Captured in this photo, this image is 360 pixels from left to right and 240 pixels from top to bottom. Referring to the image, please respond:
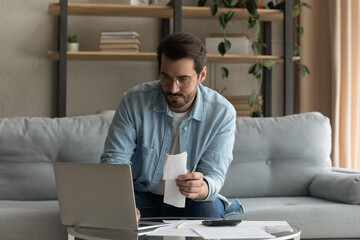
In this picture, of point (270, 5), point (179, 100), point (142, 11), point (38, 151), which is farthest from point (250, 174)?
point (270, 5)

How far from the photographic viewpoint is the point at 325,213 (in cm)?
246

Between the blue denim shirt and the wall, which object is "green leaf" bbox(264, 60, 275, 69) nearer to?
the wall

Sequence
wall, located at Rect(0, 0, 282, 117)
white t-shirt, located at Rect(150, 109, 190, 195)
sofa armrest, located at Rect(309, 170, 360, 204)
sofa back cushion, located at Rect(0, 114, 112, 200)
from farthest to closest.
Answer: wall, located at Rect(0, 0, 282, 117)
sofa back cushion, located at Rect(0, 114, 112, 200)
sofa armrest, located at Rect(309, 170, 360, 204)
white t-shirt, located at Rect(150, 109, 190, 195)

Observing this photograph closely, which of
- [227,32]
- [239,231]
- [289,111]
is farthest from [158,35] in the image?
[239,231]

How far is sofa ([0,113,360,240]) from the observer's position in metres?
2.43

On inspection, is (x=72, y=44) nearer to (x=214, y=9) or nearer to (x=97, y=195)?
(x=214, y=9)

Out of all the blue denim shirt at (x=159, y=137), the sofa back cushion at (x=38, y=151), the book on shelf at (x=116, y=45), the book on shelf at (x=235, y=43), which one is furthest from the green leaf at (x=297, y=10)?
the blue denim shirt at (x=159, y=137)

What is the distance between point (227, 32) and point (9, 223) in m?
2.27

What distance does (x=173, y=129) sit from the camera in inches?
87.9

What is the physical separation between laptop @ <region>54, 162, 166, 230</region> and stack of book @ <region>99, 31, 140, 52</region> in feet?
6.55

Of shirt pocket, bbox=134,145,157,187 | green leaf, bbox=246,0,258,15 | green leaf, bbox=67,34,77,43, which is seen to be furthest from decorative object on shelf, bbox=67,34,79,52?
shirt pocket, bbox=134,145,157,187

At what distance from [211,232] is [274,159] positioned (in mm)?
1357

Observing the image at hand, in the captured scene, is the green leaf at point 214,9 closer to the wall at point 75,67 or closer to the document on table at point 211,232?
the wall at point 75,67

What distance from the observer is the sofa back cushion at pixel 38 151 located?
8.81ft
